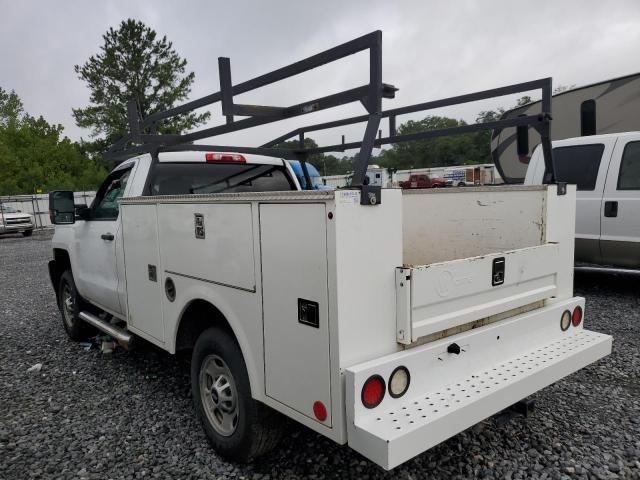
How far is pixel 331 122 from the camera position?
171 inches

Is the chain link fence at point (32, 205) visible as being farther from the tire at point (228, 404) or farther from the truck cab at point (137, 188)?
the tire at point (228, 404)

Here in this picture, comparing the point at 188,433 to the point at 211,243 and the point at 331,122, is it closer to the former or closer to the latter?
the point at 211,243

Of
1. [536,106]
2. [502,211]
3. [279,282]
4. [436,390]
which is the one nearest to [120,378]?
[279,282]

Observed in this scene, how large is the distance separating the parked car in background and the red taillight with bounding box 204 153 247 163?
4604 mm

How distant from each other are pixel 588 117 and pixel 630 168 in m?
1.99

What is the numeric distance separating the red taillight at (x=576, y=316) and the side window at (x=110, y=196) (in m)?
3.61

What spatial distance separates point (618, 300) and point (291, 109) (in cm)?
563

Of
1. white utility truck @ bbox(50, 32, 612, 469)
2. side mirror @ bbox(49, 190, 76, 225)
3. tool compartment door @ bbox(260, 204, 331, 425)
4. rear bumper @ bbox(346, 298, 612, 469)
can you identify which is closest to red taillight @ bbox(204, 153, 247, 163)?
white utility truck @ bbox(50, 32, 612, 469)

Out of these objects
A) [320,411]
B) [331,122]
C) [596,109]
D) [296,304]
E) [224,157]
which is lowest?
[320,411]

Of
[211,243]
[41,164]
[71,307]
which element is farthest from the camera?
[41,164]

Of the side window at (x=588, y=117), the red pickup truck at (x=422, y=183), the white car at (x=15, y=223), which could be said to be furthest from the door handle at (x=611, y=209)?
the white car at (x=15, y=223)

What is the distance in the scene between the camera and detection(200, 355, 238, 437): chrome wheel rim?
2771 millimetres

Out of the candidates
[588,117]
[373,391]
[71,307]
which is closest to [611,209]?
[588,117]

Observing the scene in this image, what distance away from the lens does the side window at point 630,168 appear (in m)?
6.06
